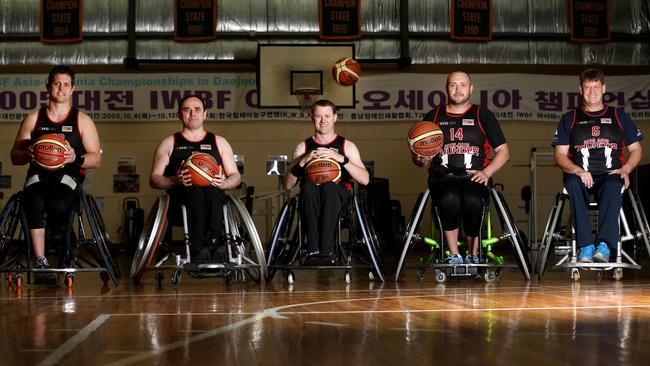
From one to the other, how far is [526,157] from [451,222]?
26.5 ft

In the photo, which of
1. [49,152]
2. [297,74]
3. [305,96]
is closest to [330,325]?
[49,152]

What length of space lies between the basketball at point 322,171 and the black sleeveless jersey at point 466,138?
646 mm

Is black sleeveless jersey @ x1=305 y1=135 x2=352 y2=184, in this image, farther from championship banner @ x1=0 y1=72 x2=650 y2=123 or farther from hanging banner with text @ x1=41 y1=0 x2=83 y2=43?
hanging banner with text @ x1=41 y1=0 x2=83 y2=43

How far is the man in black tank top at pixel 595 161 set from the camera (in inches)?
214

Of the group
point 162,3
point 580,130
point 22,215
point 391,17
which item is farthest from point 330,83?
point 22,215

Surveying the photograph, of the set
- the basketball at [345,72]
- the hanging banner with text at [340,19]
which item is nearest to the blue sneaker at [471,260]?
the basketball at [345,72]

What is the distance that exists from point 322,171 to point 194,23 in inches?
319

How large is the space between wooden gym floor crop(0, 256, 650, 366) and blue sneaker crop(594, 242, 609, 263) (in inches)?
17.5

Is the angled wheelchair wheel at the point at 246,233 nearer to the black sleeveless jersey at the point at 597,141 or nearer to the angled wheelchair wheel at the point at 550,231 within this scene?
the angled wheelchair wheel at the point at 550,231

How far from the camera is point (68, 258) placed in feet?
17.1

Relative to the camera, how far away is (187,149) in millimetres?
5531

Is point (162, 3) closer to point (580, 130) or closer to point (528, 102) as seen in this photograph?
point (528, 102)

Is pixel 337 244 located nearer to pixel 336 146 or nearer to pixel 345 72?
pixel 336 146

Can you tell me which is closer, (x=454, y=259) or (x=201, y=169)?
(x=201, y=169)
